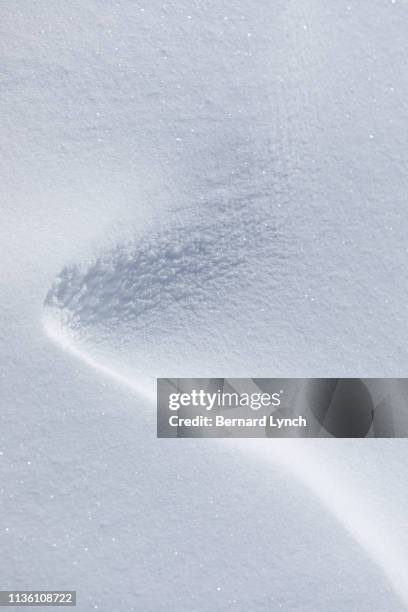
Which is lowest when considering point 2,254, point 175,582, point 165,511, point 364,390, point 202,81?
point 175,582

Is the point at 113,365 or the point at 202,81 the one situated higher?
the point at 202,81

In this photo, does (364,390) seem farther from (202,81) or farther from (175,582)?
(202,81)

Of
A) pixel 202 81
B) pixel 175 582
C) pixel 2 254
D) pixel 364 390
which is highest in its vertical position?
pixel 202 81

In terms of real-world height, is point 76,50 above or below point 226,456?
above

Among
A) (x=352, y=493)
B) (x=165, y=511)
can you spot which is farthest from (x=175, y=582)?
(x=352, y=493)

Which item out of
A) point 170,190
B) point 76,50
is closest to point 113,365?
point 170,190

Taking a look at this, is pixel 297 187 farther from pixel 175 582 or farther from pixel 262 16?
pixel 175 582
